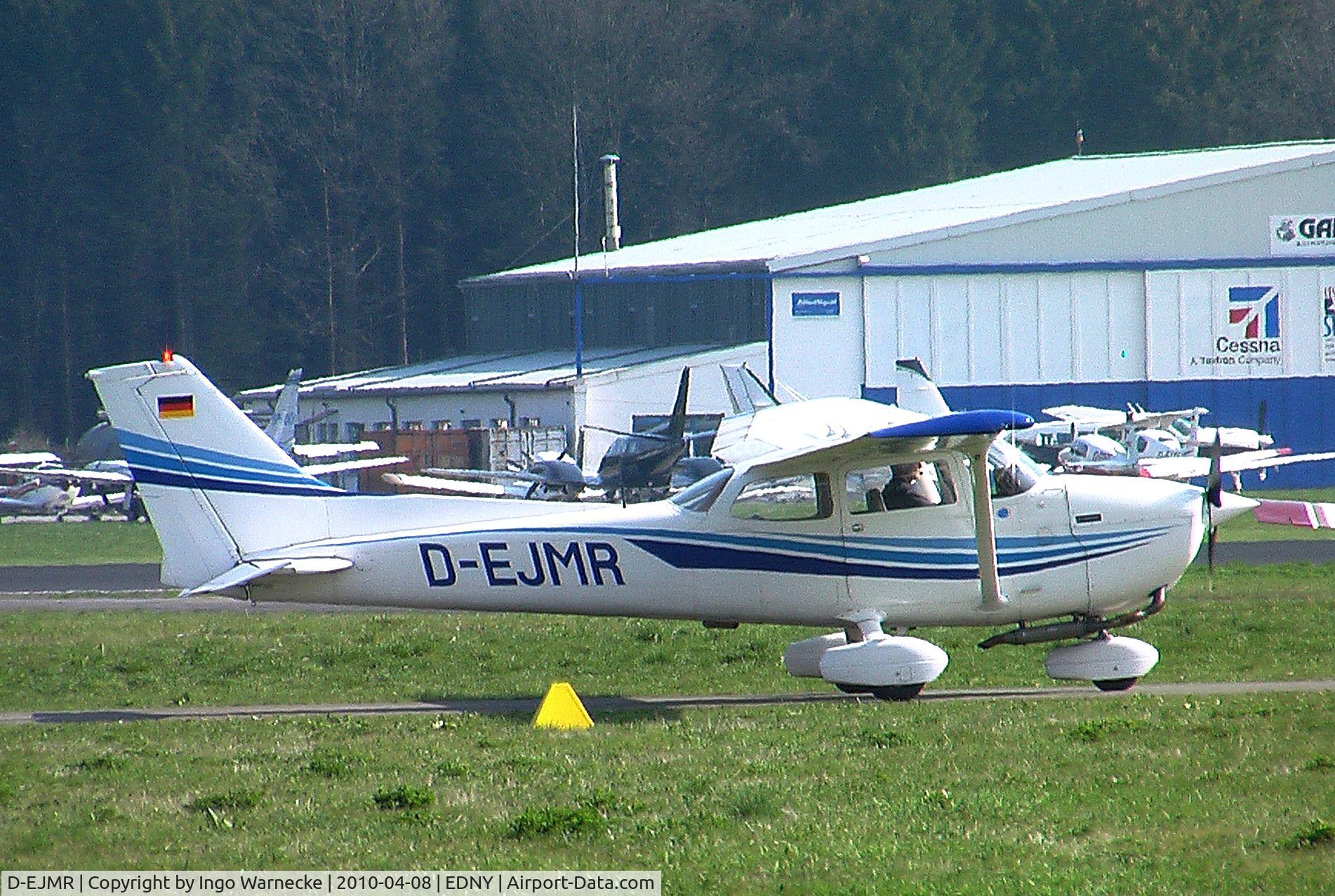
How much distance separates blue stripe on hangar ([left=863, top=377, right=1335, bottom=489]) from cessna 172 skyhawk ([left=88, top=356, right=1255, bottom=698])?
31.9m

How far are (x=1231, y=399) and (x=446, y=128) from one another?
3653 centimetres

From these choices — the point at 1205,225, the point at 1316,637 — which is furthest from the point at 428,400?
the point at 1316,637

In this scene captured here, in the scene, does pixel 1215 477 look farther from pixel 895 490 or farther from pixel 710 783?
pixel 710 783

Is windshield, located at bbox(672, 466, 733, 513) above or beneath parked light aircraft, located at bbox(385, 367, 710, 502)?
above

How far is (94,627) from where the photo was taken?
67.8 ft

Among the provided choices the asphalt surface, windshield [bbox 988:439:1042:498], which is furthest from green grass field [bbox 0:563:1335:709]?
windshield [bbox 988:439:1042:498]

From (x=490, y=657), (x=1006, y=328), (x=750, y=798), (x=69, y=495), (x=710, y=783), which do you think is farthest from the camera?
(x=1006, y=328)

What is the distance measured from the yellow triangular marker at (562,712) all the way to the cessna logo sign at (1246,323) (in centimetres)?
3749

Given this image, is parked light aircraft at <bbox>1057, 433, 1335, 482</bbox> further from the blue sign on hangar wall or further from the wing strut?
the wing strut

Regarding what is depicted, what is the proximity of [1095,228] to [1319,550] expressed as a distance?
19992 mm

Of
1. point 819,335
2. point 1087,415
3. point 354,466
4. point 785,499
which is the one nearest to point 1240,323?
point 1087,415

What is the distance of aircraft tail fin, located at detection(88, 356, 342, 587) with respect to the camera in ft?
47.4

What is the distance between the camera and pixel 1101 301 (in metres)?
47.7

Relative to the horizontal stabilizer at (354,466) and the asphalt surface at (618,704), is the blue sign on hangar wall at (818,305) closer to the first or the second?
the horizontal stabilizer at (354,466)
